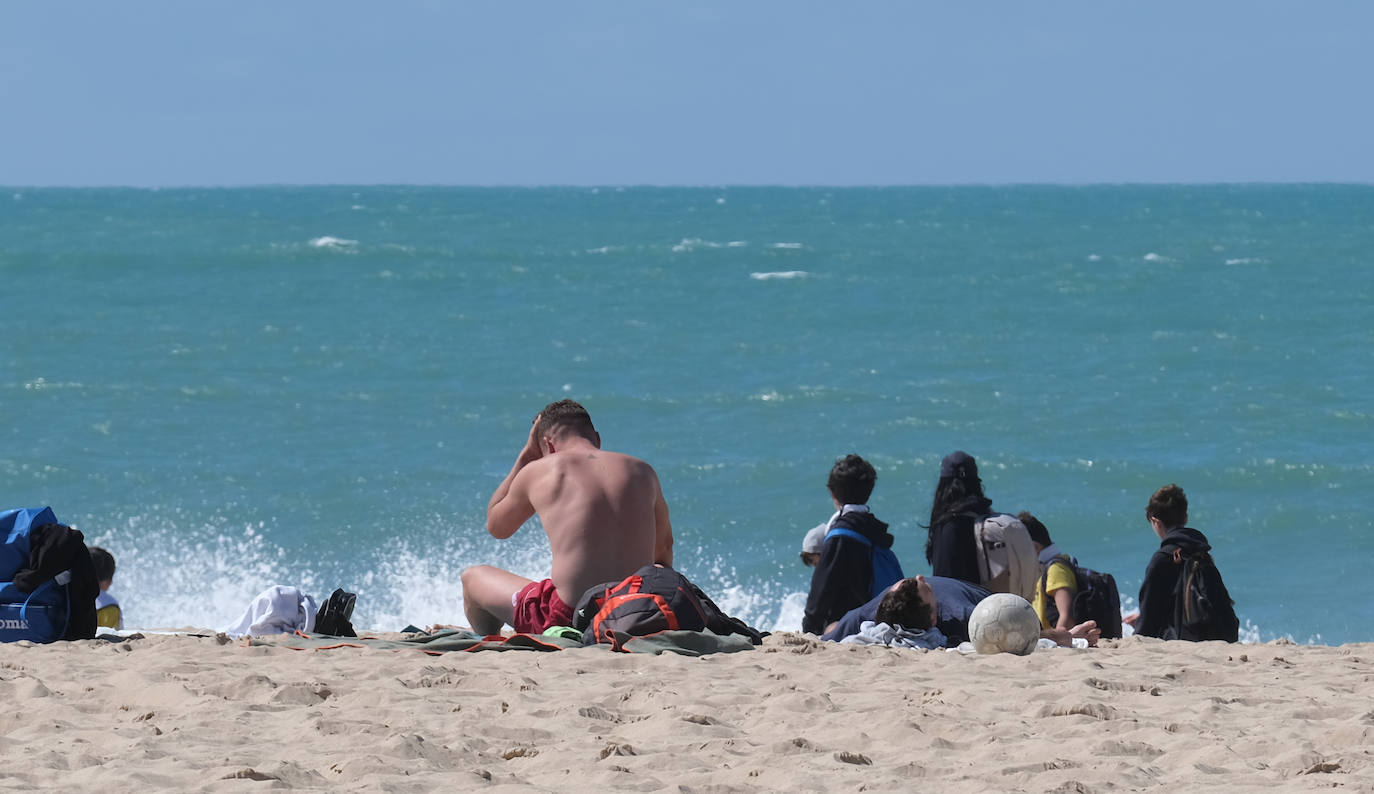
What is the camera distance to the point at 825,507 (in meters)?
14.3

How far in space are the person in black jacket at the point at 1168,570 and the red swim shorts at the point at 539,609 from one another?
261 centimetres

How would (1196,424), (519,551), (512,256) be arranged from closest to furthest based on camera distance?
(519,551) → (1196,424) → (512,256)

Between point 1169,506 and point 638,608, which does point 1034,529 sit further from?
point 638,608

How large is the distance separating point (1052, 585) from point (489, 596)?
2.53 metres

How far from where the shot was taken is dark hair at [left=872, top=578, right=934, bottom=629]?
6219 mm

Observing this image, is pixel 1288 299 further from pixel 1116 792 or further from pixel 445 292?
pixel 1116 792

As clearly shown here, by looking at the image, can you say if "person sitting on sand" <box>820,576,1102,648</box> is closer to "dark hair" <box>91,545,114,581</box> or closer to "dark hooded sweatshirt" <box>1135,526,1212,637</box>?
"dark hooded sweatshirt" <box>1135,526,1212,637</box>

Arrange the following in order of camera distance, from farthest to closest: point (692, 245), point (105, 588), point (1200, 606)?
point (692, 245), point (105, 588), point (1200, 606)

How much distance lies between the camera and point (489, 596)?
6.34m

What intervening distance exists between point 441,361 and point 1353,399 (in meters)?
12.7

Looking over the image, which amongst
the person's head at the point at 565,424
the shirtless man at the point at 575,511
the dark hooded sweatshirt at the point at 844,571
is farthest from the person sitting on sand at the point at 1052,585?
the person's head at the point at 565,424

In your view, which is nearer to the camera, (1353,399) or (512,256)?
A: (1353,399)

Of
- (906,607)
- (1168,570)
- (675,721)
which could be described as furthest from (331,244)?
(675,721)

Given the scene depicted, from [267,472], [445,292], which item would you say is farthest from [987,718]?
[445,292]
